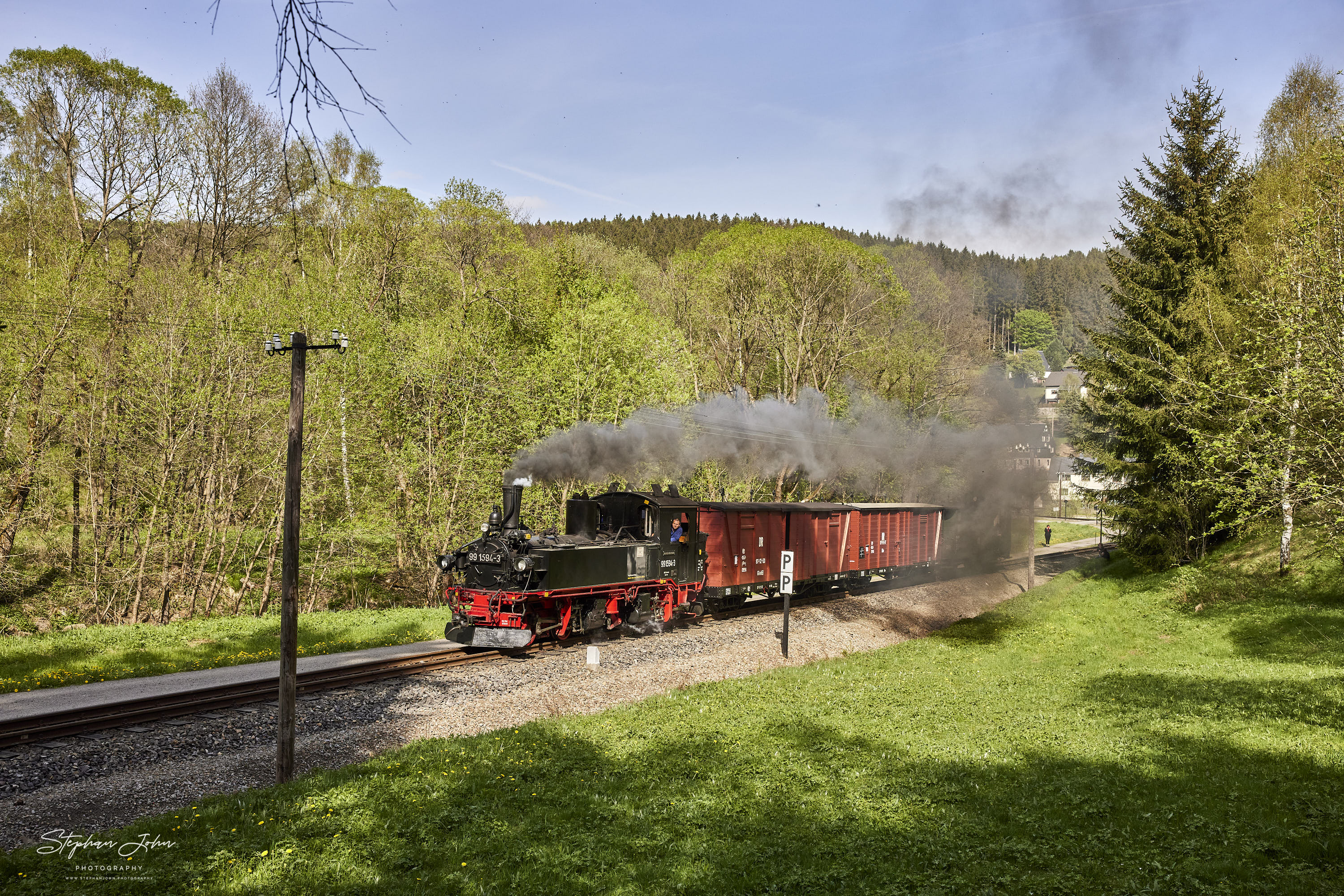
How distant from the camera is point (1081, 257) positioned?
Result: 117 meters

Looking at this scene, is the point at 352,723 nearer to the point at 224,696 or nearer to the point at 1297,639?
the point at 224,696

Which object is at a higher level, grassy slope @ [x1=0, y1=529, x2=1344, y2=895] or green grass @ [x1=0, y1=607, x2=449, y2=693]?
grassy slope @ [x1=0, y1=529, x2=1344, y2=895]

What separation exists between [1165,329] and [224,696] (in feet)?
88.7

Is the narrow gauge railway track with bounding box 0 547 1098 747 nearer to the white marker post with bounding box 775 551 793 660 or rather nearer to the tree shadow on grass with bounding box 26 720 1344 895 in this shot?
the tree shadow on grass with bounding box 26 720 1344 895

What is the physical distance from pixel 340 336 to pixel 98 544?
15717 millimetres

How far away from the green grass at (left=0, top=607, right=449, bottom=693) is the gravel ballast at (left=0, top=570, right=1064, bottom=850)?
4.52 metres

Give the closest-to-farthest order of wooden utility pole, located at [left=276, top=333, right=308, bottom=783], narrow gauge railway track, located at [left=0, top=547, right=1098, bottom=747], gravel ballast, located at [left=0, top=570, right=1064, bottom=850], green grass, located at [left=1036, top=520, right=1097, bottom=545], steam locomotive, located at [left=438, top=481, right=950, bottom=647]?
gravel ballast, located at [left=0, top=570, right=1064, bottom=850] → wooden utility pole, located at [left=276, top=333, right=308, bottom=783] → narrow gauge railway track, located at [left=0, top=547, right=1098, bottom=747] → steam locomotive, located at [left=438, top=481, right=950, bottom=647] → green grass, located at [left=1036, top=520, right=1097, bottom=545]

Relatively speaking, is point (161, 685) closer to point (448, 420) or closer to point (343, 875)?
point (343, 875)

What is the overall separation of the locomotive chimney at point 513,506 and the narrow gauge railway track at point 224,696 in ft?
8.96
